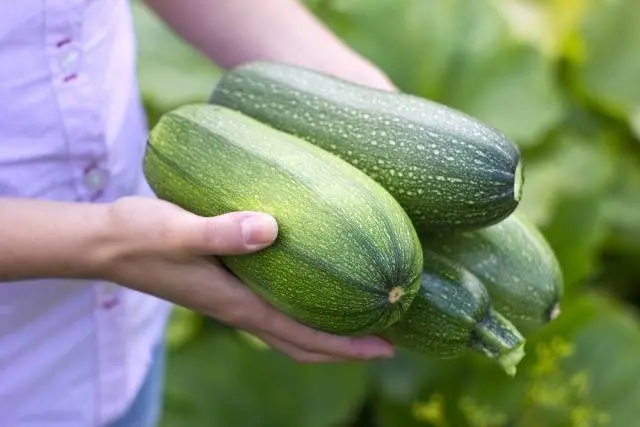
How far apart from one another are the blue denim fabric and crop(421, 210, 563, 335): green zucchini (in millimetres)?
429

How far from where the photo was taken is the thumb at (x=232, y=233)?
2.59 feet

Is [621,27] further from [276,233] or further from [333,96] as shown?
[276,233]

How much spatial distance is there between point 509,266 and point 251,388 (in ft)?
2.78

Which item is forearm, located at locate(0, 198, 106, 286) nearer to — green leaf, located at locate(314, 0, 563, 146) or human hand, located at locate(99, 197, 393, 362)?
human hand, located at locate(99, 197, 393, 362)

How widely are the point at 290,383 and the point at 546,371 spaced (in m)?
0.50

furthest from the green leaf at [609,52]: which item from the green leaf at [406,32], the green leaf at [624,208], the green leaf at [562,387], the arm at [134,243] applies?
the arm at [134,243]

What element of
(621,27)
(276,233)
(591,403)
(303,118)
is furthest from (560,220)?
(276,233)

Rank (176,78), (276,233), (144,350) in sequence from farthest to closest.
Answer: (176,78), (144,350), (276,233)

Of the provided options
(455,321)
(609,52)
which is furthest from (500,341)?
(609,52)

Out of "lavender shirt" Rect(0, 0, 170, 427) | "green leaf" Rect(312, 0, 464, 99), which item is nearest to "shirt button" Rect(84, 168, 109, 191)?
"lavender shirt" Rect(0, 0, 170, 427)

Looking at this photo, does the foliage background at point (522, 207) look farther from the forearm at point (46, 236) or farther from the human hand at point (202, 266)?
the forearm at point (46, 236)

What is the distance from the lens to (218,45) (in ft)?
3.67

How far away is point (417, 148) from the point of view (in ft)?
2.95

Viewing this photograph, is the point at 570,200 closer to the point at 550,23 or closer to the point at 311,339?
the point at 550,23
